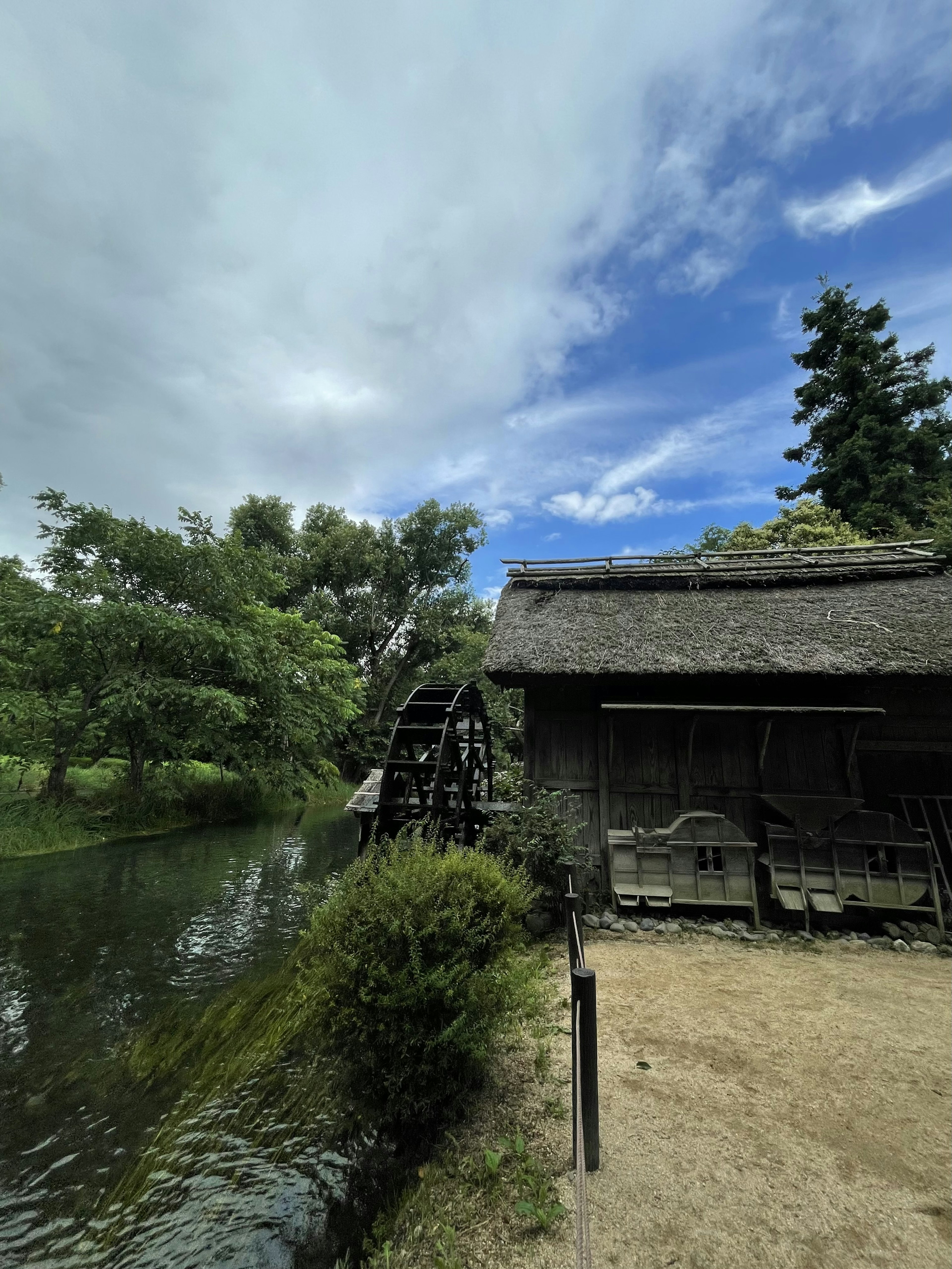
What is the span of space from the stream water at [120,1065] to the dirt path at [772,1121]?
157 cm

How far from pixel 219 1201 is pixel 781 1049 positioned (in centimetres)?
361

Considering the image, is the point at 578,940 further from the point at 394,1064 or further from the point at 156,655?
the point at 156,655

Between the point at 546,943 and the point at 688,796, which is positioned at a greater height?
the point at 688,796

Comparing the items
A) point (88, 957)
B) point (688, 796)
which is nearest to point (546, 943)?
point (688, 796)

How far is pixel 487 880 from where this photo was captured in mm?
3566

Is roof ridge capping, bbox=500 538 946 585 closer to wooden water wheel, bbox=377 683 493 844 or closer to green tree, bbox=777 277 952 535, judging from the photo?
wooden water wheel, bbox=377 683 493 844

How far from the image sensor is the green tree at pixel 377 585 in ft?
80.9

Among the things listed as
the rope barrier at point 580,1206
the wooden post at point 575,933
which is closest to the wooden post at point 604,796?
the wooden post at point 575,933

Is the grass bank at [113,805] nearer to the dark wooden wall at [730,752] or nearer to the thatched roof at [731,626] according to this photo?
the thatched roof at [731,626]

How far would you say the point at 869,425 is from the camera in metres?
18.6

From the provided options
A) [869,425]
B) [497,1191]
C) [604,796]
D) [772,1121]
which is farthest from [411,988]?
[869,425]

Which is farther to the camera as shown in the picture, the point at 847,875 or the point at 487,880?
the point at 847,875

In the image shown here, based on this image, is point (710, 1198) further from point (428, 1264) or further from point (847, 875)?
point (847, 875)

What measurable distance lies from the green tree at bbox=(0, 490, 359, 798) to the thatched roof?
7483 mm
